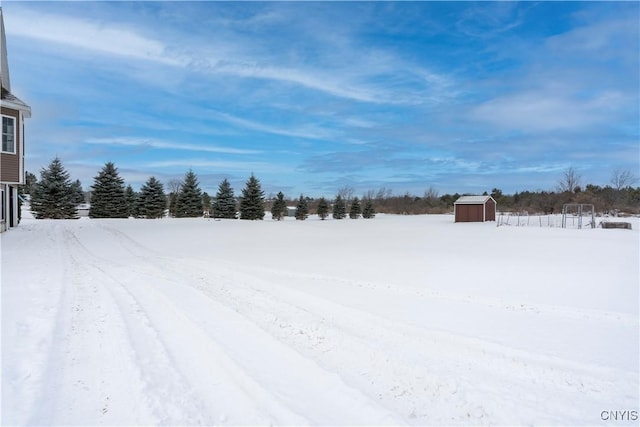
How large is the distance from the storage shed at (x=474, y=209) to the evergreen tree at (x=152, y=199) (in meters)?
30.3

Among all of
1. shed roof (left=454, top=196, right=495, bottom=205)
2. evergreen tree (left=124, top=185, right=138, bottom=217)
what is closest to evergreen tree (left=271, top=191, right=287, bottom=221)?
evergreen tree (left=124, top=185, right=138, bottom=217)

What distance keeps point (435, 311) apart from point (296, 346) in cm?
286

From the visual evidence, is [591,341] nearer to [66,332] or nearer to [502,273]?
[502,273]

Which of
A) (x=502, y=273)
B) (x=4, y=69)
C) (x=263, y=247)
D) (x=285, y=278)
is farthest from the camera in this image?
(x=4, y=69)

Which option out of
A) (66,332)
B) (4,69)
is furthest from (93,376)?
(4,69)

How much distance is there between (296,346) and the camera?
4695 millimetres

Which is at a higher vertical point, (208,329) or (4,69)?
(4,69)

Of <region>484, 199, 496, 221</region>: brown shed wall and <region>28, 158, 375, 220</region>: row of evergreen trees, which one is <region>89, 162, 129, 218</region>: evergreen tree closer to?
<region>28, 158, 375, 220</region>: row of evergreen trees

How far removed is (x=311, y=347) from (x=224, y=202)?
37.7 meters

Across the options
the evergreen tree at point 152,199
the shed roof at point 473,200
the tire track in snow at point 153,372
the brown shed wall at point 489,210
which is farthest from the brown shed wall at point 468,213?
the tire track in snow at point 153,372

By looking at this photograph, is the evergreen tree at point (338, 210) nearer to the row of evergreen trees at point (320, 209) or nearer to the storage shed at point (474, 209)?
the row of evergreen trees at point (320, 209)

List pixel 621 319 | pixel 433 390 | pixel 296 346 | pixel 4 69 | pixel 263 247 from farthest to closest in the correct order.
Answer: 1. pixel 4 69
2. pixel 263 247
3. pixel 621 319
4. pixel 296 346
5. pixel 433 390

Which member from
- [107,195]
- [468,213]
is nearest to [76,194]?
[107,195]

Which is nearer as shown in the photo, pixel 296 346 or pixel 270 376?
pixel 270 376
